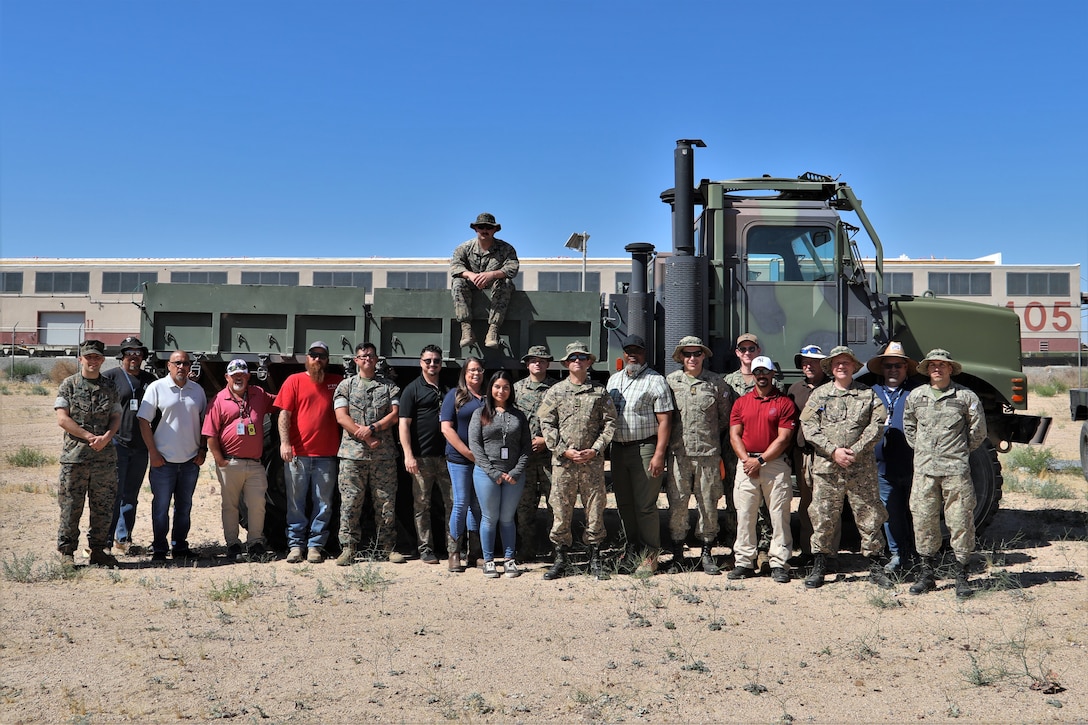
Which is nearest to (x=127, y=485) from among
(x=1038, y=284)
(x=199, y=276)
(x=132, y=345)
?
(x=132, y=345)

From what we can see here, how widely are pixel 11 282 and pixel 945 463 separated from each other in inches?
1349

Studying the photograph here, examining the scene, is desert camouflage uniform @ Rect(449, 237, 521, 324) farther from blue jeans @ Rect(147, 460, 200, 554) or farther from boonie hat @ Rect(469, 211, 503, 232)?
blue jeans @ Rect(147, 460, 200, 554)

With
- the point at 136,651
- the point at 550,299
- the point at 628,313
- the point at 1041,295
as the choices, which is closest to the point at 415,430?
the point at 550,299

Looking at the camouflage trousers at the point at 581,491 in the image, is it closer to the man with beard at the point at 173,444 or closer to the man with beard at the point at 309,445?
the man with beard at the point at 309,445

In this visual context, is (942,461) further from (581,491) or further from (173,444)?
(173,444)

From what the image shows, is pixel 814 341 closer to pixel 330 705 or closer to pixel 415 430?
pixel 415 430

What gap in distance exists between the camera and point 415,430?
6.96 metres

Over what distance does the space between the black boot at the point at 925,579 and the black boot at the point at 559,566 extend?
8.09ft

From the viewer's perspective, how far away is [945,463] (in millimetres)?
5945

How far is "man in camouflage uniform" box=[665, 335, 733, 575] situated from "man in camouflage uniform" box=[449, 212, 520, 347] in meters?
1.53

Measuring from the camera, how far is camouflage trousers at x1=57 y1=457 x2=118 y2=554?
21.5ft

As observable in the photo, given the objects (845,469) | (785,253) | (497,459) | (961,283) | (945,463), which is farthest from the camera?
(961,283)

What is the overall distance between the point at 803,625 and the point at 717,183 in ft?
13.2

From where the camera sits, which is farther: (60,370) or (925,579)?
(60,370)
